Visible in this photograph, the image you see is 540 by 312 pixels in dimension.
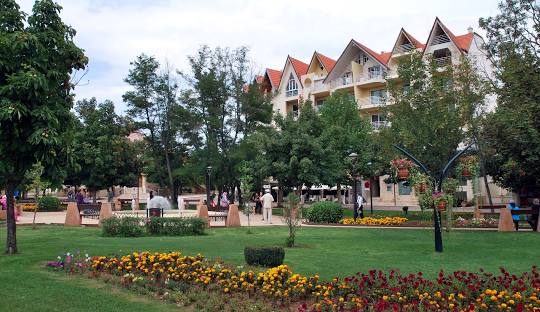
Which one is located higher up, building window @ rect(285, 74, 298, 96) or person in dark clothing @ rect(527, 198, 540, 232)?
building window @ rect(285, 74, 298, 96)

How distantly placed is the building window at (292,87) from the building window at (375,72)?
896cm

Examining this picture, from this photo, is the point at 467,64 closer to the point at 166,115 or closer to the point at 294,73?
the point at 166,115

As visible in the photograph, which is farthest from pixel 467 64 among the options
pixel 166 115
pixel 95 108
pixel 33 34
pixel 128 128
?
pixel 95 108

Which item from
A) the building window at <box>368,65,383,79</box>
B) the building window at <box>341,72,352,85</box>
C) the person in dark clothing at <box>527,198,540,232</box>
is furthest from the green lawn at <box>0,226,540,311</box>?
the building window at <box>341,72,352,85</box>

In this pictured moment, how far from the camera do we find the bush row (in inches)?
693

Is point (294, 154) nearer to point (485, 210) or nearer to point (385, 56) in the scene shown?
point (485, 210)

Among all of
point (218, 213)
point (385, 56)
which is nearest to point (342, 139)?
point (218, 213)

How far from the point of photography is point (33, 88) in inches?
420

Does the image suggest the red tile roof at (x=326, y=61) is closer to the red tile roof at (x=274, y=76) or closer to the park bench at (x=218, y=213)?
the red tile roof at (x=274, y=76)

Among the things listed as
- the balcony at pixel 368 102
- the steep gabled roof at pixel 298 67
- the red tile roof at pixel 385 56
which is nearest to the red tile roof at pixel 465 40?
the red tile roof at pixel 385 56

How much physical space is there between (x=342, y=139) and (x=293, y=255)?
853 inches

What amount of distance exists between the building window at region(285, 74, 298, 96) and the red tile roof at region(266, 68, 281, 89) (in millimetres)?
1504

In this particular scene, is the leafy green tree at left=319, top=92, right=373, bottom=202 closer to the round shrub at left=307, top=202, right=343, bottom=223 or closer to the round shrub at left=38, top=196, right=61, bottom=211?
the round shrub at left=307, top=202, right=343, bottom=223

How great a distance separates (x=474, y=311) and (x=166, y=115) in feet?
123
